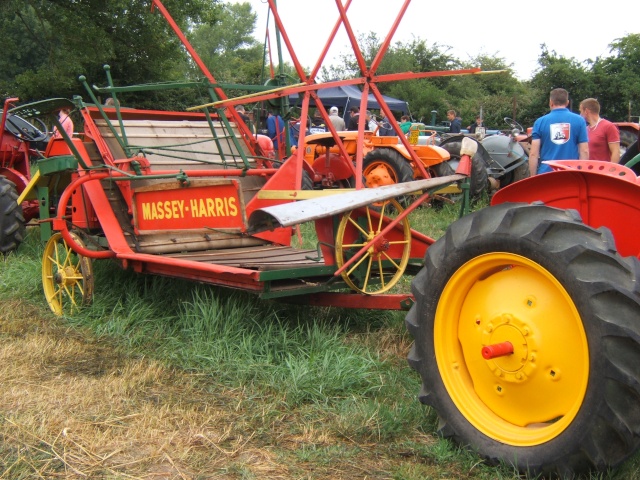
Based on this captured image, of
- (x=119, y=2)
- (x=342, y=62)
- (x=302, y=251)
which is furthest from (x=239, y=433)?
(x=342, y=62)

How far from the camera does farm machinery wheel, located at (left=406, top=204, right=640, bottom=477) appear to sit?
229cm

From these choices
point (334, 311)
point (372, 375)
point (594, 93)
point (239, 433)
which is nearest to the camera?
point (239, 433)

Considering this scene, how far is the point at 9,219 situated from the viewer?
21.0 ft

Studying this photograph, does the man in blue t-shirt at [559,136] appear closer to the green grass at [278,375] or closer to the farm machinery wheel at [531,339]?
the green grass at [278,375]

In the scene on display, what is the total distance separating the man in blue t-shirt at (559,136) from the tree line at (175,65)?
251 cm

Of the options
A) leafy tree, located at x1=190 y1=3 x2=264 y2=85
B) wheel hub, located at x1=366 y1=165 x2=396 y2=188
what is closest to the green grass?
wheel hub, located at x1=366 y1=165 x2=396 y2=188

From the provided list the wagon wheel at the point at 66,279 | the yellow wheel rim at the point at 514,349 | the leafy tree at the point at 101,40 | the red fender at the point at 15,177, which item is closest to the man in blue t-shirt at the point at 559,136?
the yellow wheel rim at the point at 514,349

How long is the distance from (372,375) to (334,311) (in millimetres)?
1067

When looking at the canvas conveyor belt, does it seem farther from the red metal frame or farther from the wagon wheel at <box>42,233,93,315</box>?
the wagon wheel at <box>42,233,93,315</box>

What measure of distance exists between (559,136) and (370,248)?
3.28 meters

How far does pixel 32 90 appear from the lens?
76.4ft

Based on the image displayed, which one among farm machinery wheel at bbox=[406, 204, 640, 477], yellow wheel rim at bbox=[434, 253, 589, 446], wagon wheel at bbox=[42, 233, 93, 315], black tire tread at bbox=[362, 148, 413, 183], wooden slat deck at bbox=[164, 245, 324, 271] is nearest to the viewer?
farm machinery wheel at bbox=[406, 204, 640, 477]

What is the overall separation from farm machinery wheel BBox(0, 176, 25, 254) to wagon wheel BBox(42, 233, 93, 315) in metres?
1.34

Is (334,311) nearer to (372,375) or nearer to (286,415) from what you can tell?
(372,375)
